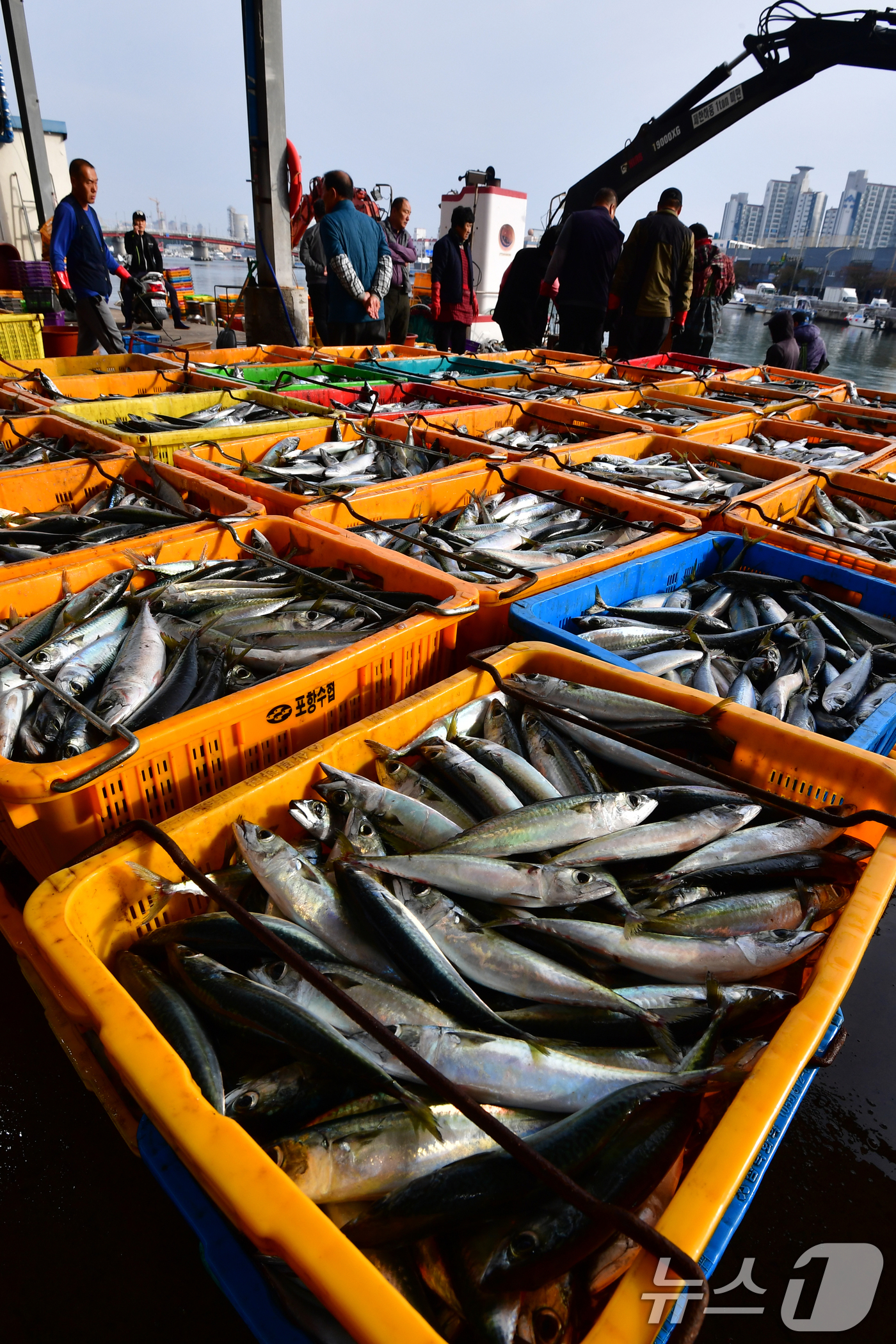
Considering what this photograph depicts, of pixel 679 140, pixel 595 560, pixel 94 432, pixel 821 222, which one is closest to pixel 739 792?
pixel 595 560

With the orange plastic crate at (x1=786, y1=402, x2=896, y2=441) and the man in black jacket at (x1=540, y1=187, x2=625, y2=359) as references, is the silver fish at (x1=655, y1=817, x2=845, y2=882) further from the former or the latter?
the man in black jacket at (x1=540, y1=187, x2=625, y2=359)

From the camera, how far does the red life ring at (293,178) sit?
8891 mm

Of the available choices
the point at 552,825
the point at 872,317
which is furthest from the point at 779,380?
the point at 872,317

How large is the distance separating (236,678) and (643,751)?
1319mm

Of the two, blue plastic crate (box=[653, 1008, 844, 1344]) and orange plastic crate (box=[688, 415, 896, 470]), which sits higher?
orange plastic crate (box=[688, 415, 896, 470])

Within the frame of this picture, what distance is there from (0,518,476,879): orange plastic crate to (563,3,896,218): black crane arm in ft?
41.1

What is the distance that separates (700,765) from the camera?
195cm

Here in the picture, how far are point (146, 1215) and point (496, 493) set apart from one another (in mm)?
3728

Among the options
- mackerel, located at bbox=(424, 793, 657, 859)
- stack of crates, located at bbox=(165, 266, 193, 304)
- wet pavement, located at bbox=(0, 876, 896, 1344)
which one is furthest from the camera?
stack of crates, located at bbox=(165, 266, 193, 304)

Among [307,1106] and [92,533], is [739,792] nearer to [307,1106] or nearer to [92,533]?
[307,1106]

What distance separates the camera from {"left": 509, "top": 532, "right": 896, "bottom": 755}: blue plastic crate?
246 centimetres

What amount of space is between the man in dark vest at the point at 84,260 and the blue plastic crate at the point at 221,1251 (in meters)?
8.49

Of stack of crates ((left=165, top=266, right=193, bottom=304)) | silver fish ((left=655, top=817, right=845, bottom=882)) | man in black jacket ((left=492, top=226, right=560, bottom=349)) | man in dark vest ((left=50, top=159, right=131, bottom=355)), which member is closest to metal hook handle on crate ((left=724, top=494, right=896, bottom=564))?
silver fish ((left=655, top=817, right=845, bottom=882))

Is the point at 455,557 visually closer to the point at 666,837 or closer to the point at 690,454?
the point at 666,837
